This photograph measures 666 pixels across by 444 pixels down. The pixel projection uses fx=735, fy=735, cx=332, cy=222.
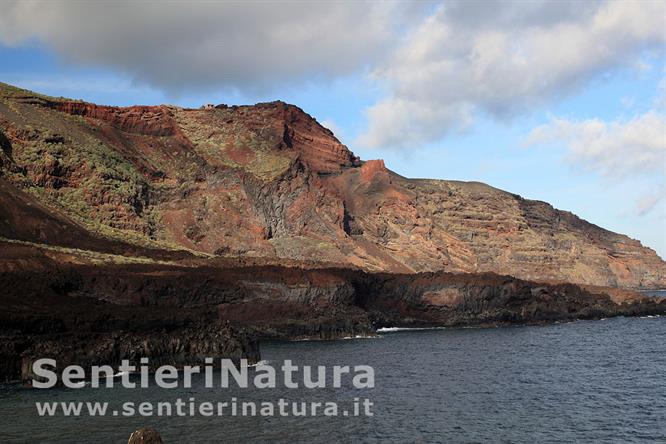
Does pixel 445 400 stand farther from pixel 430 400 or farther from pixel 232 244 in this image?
pixel 232 244

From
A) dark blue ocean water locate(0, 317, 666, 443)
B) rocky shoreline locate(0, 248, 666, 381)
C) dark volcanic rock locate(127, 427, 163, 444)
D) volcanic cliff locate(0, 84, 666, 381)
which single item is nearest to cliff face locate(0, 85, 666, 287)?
volcanic cliff locate(0, 84, 666, 381)

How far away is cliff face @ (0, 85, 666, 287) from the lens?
10731cm

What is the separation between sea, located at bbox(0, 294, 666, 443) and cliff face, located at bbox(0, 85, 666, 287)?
4716 centimetres

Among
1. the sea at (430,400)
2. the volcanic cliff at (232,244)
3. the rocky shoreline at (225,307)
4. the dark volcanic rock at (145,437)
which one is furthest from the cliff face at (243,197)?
the dark volcanic rock at (145,437)

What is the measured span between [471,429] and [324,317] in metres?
44.8

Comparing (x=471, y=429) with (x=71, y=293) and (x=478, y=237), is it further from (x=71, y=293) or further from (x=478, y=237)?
(x=478, y=237)

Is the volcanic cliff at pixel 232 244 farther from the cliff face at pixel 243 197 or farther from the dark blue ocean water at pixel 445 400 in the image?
the dark blue ocean water at pixel 445 400

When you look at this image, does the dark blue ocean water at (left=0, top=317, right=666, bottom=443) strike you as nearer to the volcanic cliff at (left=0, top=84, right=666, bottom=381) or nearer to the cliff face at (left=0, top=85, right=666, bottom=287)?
the volcanic cliff at (left=0, top=84, right=666, bottom=381)

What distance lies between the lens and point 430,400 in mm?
38094

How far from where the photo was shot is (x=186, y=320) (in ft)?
165

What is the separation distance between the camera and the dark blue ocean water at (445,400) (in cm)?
2962

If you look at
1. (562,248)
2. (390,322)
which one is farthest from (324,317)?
(562,248)

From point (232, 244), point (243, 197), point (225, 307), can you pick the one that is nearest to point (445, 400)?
point (225, 307)

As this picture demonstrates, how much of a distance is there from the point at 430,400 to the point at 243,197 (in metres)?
96.3
